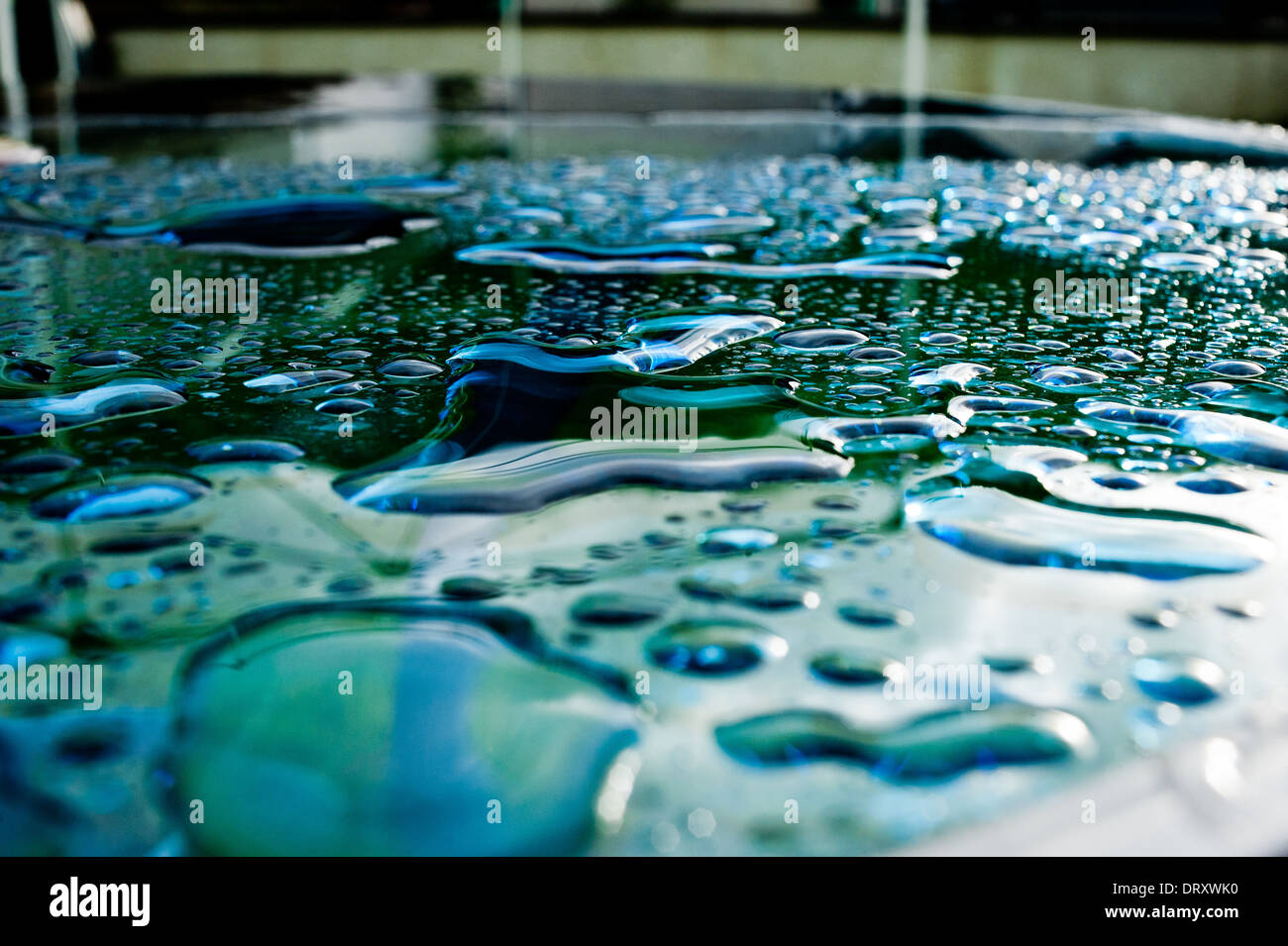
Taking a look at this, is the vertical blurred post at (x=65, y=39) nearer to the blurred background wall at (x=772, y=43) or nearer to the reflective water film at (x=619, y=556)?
the blurred background wall at (x=772, y=43)

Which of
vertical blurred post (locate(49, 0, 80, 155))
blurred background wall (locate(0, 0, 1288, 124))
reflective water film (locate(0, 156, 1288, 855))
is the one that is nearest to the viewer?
reflective water film (locate(0, 156, 1288, 855))

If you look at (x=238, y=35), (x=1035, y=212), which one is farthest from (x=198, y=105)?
(x=238, y=35)

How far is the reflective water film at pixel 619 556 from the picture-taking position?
291mm

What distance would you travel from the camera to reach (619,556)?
1.33ft

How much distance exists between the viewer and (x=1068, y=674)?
33 centimetres

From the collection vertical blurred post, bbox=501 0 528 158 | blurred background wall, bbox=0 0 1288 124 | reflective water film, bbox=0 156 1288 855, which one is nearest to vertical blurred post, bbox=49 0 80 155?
blurred background wall, bbox=0 0 1288 124

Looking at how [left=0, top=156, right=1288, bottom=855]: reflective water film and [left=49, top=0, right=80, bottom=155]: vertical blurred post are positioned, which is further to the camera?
[left=49, top=0, right=80, bottom=155]: vertical blurred post

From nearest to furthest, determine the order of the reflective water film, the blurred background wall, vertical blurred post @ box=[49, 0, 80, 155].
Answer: the reflective water film, vertical blurred post @ box=[49, 0, 80, 155], the blurred background wall

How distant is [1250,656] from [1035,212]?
3.14 feet

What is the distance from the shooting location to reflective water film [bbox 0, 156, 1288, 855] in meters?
0.29

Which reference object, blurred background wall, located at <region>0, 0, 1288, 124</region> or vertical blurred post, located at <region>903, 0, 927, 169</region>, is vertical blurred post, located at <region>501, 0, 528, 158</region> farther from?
vertical blurred post, located at <region>903, 0, 927, 169</region>

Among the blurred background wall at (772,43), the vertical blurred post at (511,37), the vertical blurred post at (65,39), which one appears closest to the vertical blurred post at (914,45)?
the blurred background wall at (772,43)

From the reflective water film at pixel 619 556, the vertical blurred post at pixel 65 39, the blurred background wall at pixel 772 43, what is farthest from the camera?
the blurred background wall at pixel 772 43

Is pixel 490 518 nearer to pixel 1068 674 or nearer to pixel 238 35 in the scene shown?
pixel 1068 674
